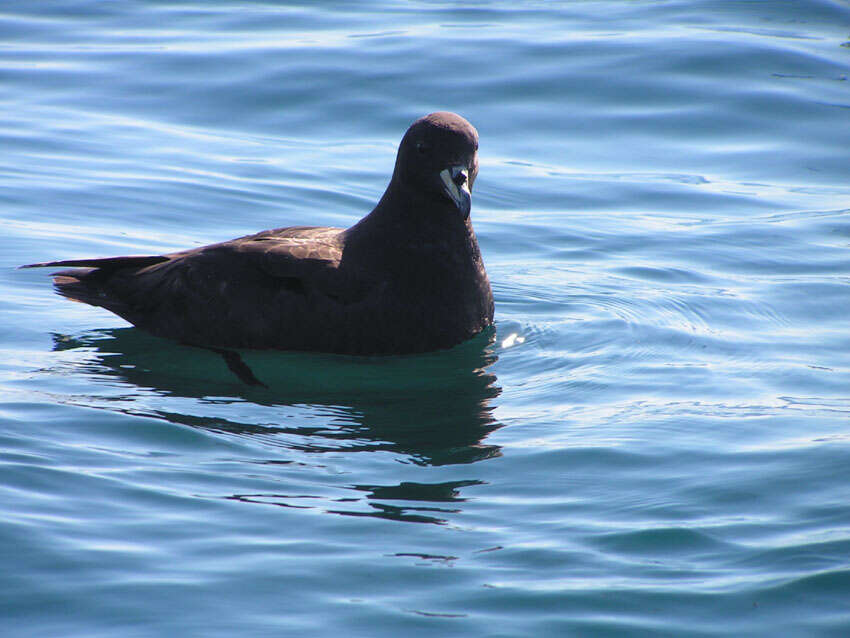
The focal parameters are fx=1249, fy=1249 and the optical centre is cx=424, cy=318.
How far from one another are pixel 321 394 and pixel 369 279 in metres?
0.75

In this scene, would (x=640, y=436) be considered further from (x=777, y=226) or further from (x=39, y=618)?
(x=777, y=226)

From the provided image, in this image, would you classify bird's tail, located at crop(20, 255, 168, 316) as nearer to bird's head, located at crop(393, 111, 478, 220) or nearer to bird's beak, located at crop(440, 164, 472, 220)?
bird's head, located at crop(393, 111, 478, 220)

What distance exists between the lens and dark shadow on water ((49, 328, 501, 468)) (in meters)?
5.55

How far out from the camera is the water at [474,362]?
13.8 feet

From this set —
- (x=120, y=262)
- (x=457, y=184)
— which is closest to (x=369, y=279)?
(x=457, y=184)

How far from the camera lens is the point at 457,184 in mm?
A: 6613

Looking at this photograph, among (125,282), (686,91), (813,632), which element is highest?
(686,91)

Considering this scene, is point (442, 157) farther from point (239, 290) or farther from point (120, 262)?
point (120, 262)

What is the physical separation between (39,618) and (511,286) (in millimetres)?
4551

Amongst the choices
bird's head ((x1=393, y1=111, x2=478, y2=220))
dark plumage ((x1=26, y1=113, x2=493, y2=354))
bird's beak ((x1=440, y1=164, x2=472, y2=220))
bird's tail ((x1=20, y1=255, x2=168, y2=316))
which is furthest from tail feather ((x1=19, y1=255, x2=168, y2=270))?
bird's beak ((x1=440, y1=164, x2=472, y2=220))

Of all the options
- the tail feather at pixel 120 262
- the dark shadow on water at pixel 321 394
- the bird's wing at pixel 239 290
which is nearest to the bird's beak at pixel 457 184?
the bird's wing at pixel 239 290

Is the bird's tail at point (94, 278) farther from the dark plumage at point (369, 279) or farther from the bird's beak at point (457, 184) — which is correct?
the bird's beak at point (457, 184)

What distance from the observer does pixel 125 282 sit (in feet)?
23.6

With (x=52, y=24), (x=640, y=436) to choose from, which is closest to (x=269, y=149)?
(x=52, y=24)
